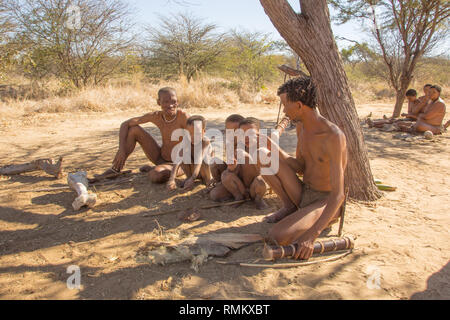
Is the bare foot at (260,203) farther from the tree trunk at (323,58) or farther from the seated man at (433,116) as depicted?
the seated man at (433,116)

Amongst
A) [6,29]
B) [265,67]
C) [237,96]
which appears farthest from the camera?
[265,67]

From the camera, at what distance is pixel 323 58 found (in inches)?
118

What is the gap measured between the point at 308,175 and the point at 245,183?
2.65 ft

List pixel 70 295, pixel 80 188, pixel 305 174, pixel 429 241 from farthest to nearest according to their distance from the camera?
pixel 80 188, pixel 305 174, pixel 429 241, pixel 70 295

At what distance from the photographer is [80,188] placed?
3320 mm

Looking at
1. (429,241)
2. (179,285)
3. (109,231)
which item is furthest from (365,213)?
(109,231)

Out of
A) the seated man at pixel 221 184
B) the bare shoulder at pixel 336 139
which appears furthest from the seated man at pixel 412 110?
the bare shoulder at pixel 336 139

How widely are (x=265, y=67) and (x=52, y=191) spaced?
1085cm

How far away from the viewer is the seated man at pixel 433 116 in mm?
6273

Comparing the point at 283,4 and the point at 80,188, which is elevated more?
the point at 283,4

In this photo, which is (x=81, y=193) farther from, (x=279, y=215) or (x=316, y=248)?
(x=316, y=248)

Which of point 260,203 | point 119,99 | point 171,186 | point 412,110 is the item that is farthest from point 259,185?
point 119,99

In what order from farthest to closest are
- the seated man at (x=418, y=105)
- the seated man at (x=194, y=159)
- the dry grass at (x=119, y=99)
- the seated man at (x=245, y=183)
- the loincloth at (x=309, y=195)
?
1. the dry grass at (x=119, y=99)
2. the seated man at (x=418, y=105)
3. the seated man at (x=194, y=159)
4. the seated man at (x=245, y=183)
5. the loincloth at (x=309, y=195)

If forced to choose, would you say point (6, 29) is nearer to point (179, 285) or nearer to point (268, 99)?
point (268, 99)
